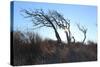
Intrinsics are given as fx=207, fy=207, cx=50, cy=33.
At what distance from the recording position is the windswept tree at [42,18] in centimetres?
266

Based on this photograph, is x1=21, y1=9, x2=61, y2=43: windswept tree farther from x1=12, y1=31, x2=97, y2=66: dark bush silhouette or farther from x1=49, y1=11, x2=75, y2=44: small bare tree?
x1=12, y1=31, x2=97, y2=66: dark bush silhouette

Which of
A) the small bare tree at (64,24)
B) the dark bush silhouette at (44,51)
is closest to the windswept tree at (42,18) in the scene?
the small bare tree at (64,24)

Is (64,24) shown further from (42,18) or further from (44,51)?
(44,51)

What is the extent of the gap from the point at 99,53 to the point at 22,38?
1.18 meters

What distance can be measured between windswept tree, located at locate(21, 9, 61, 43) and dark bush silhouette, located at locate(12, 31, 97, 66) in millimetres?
135

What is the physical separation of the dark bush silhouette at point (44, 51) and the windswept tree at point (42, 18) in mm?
135

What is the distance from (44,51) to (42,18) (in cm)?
43

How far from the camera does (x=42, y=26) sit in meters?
2.72

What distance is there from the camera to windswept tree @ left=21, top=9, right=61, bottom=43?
8.74 ft

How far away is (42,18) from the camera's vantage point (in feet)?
8.91

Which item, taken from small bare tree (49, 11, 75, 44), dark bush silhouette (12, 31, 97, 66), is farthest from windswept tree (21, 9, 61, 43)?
dark bush silhouette (12, 31, 97, 66)
